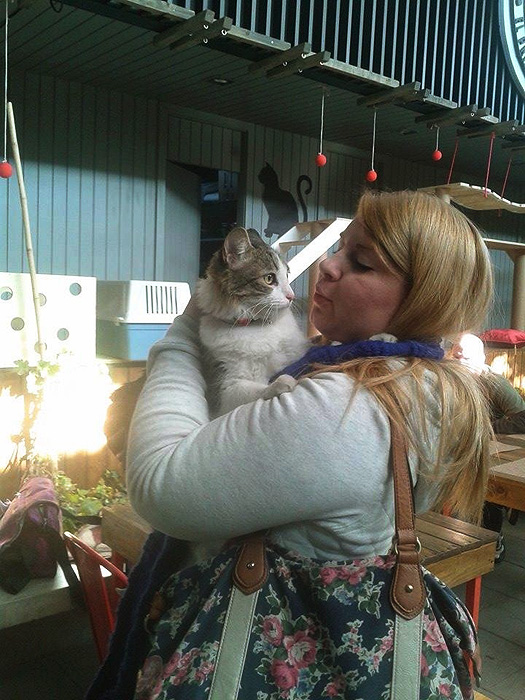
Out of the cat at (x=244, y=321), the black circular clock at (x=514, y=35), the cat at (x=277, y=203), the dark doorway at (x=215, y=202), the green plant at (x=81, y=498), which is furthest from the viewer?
the dark doorway at (x=215, y=202)

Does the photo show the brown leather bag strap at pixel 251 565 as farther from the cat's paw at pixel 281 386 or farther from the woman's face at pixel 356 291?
the woman's face at pixel 356 291

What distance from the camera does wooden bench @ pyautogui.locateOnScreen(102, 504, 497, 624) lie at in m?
1.89

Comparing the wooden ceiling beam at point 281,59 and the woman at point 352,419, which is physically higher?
the wooden ceiling beam at point 281,59

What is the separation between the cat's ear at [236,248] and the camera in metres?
1.45

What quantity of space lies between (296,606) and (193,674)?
0.16 meters

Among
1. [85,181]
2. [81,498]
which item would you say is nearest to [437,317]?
[81,498]

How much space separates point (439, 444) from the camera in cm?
87

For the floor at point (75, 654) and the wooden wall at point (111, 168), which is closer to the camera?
the floor at point (75, 654)

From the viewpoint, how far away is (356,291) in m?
0.97

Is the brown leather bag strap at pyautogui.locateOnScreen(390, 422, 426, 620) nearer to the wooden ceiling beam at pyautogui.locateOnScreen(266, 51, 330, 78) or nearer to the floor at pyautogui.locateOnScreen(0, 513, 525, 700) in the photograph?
the floor at pyautogui.locateOnScreen(0, 513, 525, 700)

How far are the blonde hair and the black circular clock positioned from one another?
5.39 meters

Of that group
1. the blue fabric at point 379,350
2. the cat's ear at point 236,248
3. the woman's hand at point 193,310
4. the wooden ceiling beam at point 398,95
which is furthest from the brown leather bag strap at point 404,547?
the wooden ceiling beam at point 398,95

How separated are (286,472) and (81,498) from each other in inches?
102

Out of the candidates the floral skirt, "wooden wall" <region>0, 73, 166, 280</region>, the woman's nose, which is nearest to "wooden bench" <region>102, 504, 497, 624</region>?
the floral skirt
